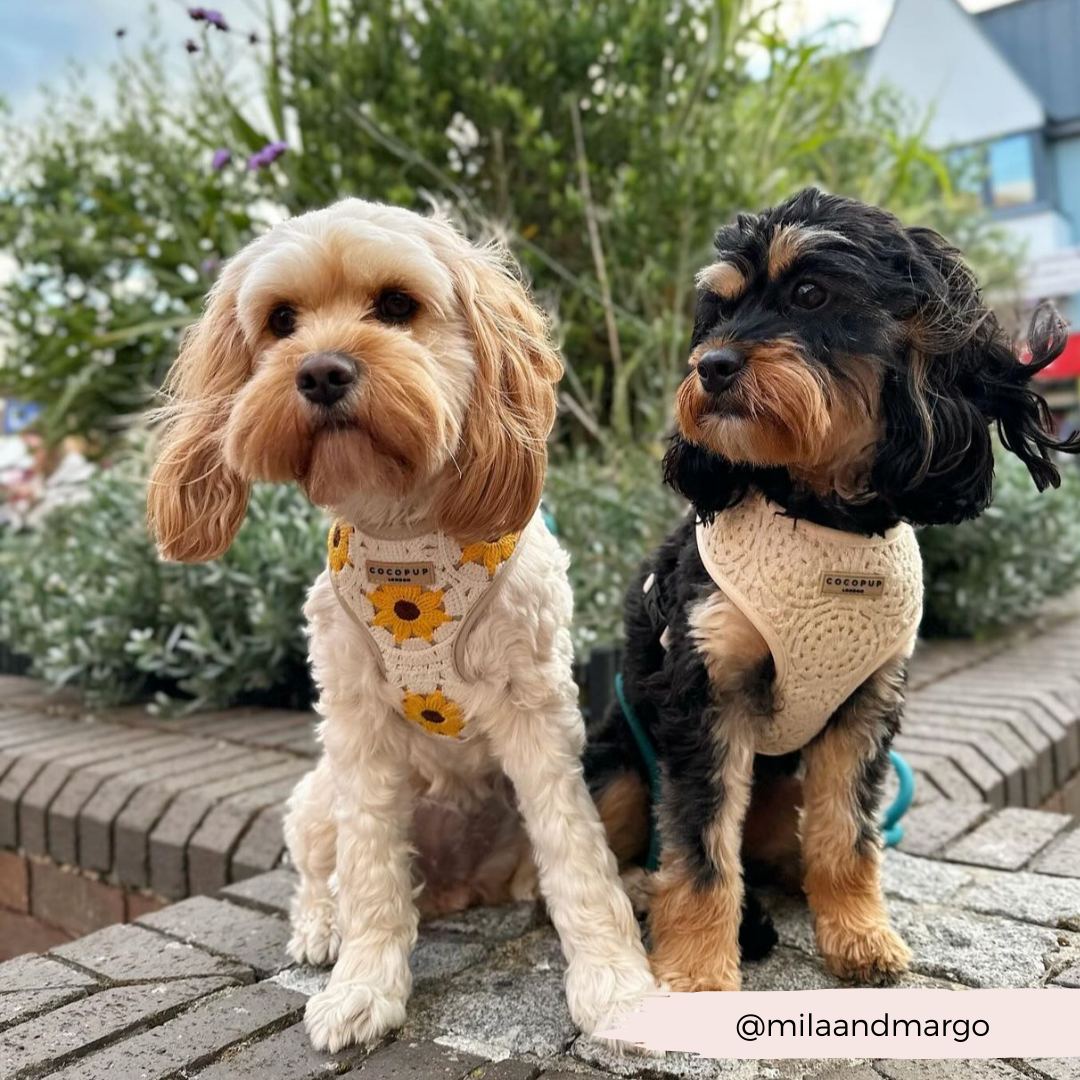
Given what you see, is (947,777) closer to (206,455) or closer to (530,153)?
(206,455)

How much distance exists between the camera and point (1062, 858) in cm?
260

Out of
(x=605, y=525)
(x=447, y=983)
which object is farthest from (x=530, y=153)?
(x=447, y=983)

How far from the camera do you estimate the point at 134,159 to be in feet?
20.9

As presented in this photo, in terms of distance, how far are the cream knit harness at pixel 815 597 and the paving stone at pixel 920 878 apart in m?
0.73

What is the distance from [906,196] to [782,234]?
684 centimetres

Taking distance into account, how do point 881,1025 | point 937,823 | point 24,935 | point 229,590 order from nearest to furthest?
point 881,1025, point 937,823, point 24,935, point 229,590

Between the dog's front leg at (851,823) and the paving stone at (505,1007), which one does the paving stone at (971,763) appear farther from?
the paving stone at (505,1007)

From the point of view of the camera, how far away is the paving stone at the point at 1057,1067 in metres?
1.66

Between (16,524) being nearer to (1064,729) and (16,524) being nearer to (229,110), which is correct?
(229,110)

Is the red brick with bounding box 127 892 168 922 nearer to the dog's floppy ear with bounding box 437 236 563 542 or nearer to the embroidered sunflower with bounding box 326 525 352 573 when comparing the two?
the embroidered sunflower with bounding box 326 525 352 573

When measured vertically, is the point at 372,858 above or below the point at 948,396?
below

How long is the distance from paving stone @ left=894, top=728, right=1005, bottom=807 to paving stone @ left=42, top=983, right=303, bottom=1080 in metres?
2.10

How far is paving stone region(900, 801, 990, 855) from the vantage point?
108 inches

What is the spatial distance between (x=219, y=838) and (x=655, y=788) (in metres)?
1.42
